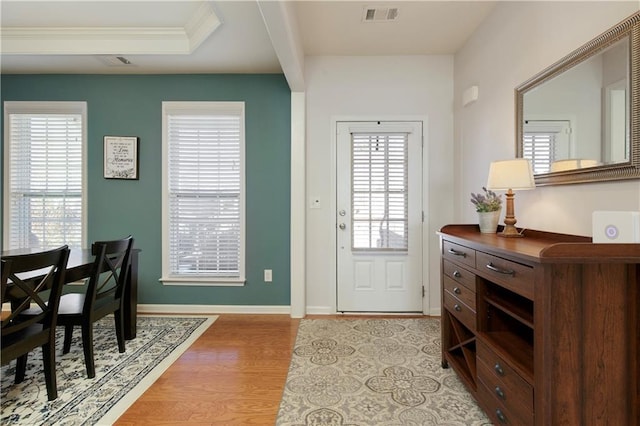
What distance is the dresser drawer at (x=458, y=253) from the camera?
1.64 meters

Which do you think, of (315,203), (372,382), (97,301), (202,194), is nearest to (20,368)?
(97,301)

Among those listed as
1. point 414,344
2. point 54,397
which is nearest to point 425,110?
point 414,344

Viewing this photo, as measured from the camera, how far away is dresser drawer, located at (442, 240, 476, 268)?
1.64 metres

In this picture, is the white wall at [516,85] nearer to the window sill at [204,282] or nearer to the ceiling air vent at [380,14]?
the ceiling air vent at [380,14]

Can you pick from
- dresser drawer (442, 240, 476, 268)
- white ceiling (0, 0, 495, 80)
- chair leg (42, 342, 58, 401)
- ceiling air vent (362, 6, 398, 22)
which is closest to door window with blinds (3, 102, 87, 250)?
white ceiling (0, 0, 495, 80)

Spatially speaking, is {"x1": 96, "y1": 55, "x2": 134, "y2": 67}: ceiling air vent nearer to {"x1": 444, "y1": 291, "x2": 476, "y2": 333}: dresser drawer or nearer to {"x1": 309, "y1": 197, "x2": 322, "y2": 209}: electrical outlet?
{"x1": 309, "y1": 197, "x2": 322, "y2": 209}: electrical outlet

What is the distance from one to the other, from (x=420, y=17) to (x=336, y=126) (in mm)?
1143

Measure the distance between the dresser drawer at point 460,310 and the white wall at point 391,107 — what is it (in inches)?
43.7

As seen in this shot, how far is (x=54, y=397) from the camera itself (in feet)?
5.61

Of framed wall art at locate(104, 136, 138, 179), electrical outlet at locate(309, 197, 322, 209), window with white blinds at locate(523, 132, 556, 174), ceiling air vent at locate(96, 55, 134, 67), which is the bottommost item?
electrical outlet at locate(309, 197, 322, 209)

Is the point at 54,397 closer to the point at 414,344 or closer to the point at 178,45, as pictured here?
the point at 414,344

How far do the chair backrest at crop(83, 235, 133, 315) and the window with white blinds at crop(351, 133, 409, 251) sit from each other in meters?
2.00

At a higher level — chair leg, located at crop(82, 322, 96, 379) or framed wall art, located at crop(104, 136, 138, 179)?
framed wall art, located at crop(104, 136, 138, 179)

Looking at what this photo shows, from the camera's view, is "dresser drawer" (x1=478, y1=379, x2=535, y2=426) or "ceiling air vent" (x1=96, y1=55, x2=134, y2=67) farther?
"ceiling air vent" (x1=96, y1=55, x2=134, y2=67)
